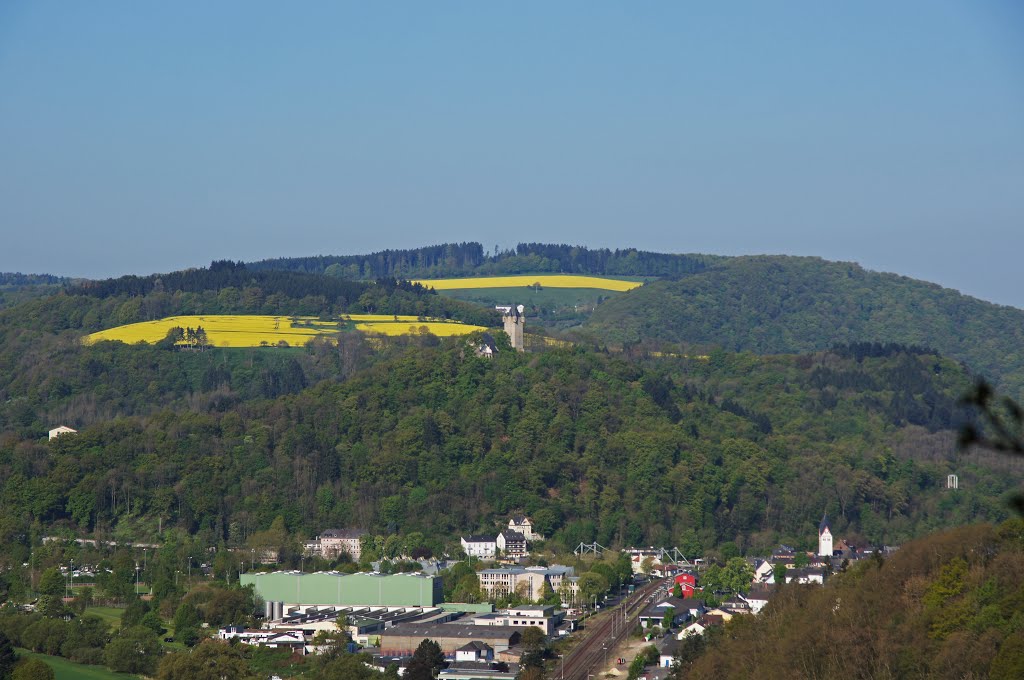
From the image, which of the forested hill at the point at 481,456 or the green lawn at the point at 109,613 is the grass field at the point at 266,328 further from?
the green lawn at the point at 109,613

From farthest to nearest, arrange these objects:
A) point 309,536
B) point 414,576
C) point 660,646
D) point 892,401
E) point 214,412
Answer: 1. point 892,401
2. point 214,412
3. point 309,536
4. point 414,576
5. point 660,646

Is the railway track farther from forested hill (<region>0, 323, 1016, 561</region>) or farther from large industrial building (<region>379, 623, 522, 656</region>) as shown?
forested hill (<region>0, 323, 1016, 561</region>)

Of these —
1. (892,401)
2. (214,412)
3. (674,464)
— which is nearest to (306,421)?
(214,412)

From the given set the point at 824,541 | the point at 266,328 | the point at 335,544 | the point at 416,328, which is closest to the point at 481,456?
the point at 335,544

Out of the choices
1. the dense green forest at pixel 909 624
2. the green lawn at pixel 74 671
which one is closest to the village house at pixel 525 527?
the green lawn at pixel 74 671

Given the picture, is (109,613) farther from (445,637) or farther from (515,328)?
(515,328)

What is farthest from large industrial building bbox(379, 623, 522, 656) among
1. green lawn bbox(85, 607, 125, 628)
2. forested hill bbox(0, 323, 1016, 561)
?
forested hill bbox(0, 323, 1016, 561)

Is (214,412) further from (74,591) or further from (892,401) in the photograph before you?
(892,401)
